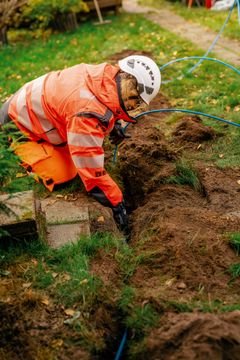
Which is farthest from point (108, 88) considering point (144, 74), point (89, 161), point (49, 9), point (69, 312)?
point (49, 9)

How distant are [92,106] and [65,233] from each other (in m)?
1.06

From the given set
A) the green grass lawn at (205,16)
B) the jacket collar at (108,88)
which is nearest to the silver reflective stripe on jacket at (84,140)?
the jacket collar at (108,88)

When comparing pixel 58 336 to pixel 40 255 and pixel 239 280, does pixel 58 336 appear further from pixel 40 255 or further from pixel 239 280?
pixel 239 280

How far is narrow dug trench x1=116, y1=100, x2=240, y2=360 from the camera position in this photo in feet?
8.50

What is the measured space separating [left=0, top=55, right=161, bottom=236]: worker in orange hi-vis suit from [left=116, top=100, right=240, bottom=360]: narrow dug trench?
521 millimetres

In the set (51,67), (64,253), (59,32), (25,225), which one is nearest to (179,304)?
(64,253)

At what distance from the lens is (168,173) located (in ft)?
14.9

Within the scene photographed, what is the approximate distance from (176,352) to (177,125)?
11.0 ft

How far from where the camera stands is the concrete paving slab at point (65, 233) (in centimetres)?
370

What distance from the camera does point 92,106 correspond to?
391 centimetres

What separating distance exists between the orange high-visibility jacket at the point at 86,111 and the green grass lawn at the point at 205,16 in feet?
17.5

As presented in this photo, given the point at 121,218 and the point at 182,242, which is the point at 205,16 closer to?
the point at 121,218

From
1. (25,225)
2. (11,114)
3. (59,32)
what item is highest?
(11,114)

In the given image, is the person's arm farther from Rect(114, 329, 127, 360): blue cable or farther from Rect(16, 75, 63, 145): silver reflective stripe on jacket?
Rect(114, 329, 127, 360): blue cable
